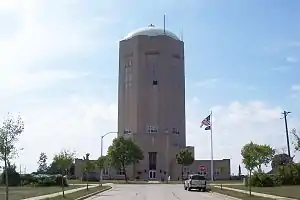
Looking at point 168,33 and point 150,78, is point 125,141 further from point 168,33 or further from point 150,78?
point 168,33

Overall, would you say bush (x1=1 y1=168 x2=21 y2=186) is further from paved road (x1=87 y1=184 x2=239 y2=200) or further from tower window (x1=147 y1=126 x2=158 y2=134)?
tower window (x1=147 y1=126 x2=158 y2=134)

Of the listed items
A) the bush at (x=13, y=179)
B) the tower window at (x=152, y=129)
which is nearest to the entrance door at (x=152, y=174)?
the tower window at (x=152, y=129)

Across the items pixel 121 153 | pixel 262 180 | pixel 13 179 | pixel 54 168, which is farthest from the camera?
pixel 121 153

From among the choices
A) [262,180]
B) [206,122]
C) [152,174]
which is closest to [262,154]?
[262,180]

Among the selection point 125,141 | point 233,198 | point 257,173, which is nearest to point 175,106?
point 125,141

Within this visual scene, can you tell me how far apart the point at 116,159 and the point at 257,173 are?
44.9m

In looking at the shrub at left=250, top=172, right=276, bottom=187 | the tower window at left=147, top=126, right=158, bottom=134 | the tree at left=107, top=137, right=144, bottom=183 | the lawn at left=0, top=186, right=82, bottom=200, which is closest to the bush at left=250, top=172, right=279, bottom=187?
the shrub at left=250, top=172, right=276, bottom=187

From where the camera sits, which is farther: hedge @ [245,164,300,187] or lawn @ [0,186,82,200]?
hedge @ [245,164,300,187]

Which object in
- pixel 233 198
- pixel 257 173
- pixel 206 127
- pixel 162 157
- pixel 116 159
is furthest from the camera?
pixel 162 157

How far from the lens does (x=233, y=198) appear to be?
1533 inches

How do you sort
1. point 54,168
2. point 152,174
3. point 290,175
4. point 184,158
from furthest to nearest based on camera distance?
point 152,174
point 184,158
point 54,168
point 290,175

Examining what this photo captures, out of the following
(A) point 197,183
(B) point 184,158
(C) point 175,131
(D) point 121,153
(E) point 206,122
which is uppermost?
(C) point 175,131

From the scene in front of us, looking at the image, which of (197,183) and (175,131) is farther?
(175,131)

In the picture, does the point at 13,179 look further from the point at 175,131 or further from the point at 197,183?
the point at 175,131
